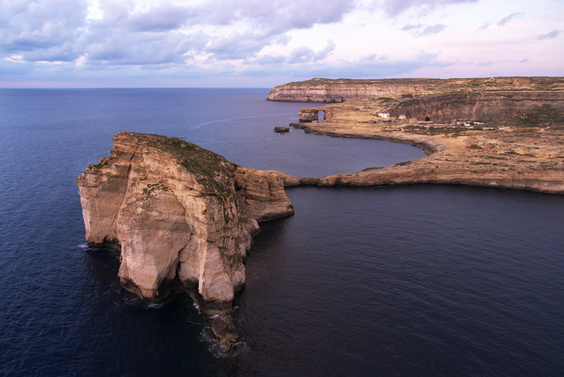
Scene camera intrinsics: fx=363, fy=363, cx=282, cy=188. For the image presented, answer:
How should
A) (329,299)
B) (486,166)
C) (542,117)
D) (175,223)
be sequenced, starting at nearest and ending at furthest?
(329,299) → (175,223) → (486,166) → (542,117)

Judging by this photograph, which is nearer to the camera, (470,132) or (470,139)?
(470,139)

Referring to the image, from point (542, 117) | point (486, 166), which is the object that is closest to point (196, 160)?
point (486, 166)

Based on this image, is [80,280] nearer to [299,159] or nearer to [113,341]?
[113,341]

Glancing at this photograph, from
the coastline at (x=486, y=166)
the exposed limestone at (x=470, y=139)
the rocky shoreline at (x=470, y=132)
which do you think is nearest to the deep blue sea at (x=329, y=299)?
the coastline at (x=486, y=166)

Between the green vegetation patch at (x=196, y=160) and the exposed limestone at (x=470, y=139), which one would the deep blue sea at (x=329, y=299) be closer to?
the exposed limestone at (x=470, y=139)

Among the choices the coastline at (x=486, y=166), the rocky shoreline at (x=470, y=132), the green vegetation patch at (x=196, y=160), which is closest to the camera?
the green vegetation patch at (x=196, y=160)

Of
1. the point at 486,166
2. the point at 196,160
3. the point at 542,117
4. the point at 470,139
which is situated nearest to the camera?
the point at 196,160

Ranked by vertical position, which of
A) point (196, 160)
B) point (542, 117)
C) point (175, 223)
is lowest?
point (175, 223)

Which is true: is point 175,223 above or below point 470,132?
below

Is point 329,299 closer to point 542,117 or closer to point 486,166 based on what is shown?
point 486,166
